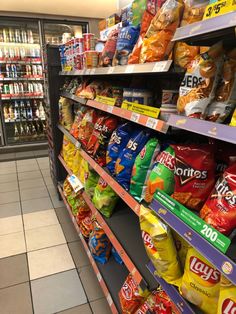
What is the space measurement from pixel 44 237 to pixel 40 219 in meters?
0.37

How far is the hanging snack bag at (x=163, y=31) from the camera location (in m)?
0.96

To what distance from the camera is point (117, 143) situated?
154 cm

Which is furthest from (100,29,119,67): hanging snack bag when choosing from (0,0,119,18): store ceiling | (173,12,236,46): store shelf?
(0,0,119,18): store ceiling

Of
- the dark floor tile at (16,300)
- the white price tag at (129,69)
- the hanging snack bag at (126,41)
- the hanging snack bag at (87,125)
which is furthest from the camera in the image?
the hanging snack bag at (87,125)

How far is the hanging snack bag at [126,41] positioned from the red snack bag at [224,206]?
847 mm

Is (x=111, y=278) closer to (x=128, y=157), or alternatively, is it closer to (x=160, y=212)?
(x=128, y=157)

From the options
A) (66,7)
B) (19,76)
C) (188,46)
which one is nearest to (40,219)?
(188,46)

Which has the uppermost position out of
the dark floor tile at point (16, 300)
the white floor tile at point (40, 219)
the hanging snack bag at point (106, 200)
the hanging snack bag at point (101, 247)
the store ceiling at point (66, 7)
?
the store ceiling at point (66, 7)

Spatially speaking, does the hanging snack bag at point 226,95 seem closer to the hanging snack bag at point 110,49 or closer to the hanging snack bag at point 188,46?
the hanging snack bag at point 188,46

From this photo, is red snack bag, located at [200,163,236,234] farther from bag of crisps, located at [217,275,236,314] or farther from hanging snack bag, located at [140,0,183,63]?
hanging snack bag, located at [140,0,183,63]

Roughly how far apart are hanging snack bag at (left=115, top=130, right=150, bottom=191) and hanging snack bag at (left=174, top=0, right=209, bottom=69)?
46 cm

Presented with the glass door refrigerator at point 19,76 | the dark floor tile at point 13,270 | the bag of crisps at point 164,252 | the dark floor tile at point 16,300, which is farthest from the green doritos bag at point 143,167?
the glass door refrigerator at point 19,76

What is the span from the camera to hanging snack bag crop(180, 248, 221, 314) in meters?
0.79

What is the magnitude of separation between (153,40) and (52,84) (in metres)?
2.18
